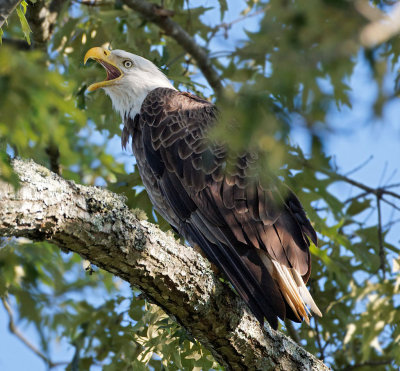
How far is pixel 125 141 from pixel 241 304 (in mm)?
2162

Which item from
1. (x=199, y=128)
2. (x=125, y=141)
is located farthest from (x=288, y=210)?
(x=125, y=141)

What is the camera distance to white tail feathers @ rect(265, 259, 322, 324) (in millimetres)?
3936

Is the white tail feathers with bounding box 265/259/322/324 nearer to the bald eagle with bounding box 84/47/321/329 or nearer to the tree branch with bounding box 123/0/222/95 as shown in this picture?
the bald eagle with bounding box 84/47/321/329

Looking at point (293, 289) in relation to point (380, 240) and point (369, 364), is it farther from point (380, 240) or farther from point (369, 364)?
point (369, 364)

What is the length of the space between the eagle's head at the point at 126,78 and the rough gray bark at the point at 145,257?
207cm

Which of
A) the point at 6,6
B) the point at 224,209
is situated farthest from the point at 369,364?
the point at 6,6

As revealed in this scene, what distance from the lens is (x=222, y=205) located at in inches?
169

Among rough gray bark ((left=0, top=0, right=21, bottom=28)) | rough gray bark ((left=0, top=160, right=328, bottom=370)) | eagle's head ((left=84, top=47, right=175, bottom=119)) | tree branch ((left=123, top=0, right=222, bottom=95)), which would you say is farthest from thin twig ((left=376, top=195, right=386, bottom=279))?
rough gray bark ((left=0, top=0, right=21, bottom=28))

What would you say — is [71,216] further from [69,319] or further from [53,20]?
[53,20]

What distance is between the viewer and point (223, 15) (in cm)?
569

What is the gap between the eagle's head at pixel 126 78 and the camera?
208 inches

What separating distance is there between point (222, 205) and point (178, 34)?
8.21 feet

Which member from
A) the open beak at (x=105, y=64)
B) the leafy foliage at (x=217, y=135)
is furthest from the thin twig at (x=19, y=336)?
the open beak at (x=105, y=64)

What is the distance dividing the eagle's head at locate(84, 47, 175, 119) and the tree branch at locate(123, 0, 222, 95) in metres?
0.64
